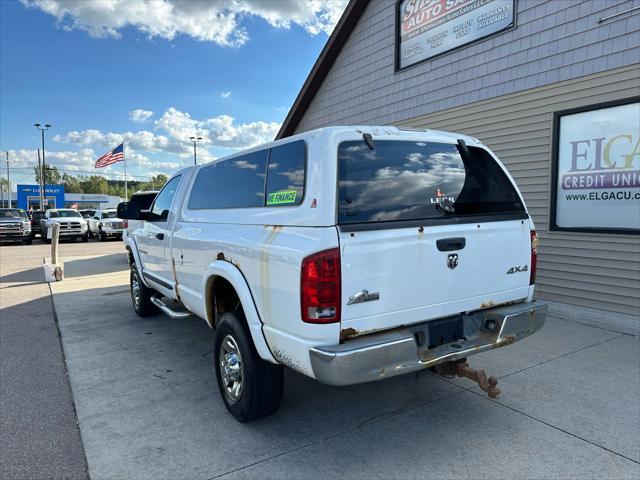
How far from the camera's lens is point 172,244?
4781 millimetres

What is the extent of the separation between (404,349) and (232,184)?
210 centimetres

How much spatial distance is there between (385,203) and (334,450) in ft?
5.59

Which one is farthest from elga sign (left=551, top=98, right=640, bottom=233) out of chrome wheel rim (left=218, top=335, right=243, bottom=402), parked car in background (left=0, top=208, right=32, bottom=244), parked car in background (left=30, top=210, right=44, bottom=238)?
parked car in background (left=30, top=210, right=44, bottom=238)

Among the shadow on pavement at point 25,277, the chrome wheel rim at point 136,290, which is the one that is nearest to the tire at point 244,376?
the chrome wheel rim at point 136,290

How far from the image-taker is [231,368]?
3492 mm

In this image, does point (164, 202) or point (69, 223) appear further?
point (69, 223)

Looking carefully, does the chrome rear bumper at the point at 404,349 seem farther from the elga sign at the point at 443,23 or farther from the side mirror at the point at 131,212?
the elga sign at the point at 443,23

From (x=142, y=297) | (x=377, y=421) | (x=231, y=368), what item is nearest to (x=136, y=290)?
(x=142, y=297)

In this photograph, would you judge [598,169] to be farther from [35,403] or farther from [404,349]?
[35,403]

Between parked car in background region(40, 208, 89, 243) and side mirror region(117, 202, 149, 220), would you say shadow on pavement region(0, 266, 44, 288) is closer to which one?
side mirror region(117, 202, 149, 220)

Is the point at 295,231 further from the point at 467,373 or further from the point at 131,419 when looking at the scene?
the point at 131,419

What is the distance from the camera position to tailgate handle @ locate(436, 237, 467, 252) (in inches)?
115

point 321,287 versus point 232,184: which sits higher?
point 232,184

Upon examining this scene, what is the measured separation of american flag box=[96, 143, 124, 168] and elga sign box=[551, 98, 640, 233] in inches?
1219
